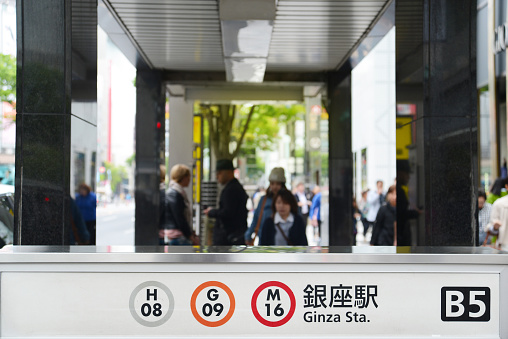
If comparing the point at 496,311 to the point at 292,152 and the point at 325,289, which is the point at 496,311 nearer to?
the point at 325,289

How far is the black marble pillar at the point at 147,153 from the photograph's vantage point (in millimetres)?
12031

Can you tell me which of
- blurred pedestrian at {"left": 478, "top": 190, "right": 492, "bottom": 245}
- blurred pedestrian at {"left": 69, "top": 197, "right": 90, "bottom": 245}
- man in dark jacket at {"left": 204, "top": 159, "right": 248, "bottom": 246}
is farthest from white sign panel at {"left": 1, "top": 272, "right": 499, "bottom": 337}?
blurred pedestrian at {"left": 478, "top": 190, "right": 492, "bottom": 245}

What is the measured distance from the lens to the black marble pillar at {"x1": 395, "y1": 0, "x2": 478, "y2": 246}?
603cm

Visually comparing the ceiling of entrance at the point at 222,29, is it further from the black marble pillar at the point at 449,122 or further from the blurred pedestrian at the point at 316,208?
the blurred pedestrian at the point at 316,208

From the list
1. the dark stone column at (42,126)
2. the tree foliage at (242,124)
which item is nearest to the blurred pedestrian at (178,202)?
the dark stone column at (42,126)

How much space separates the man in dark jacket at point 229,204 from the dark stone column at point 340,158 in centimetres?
203

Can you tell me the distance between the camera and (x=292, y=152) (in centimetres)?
3216

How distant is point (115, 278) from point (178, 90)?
10879 mm

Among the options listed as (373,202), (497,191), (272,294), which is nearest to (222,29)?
(272,294)

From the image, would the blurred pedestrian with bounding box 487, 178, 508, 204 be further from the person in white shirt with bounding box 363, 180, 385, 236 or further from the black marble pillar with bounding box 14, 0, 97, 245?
the black marble pillar with bounding box 14, 0, 97, 245

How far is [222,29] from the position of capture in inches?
317

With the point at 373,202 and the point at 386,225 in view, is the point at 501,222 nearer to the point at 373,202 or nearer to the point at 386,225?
the point at 386,225

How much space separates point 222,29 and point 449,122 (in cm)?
309

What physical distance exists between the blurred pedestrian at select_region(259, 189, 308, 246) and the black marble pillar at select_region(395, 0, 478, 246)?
260 centimetres
